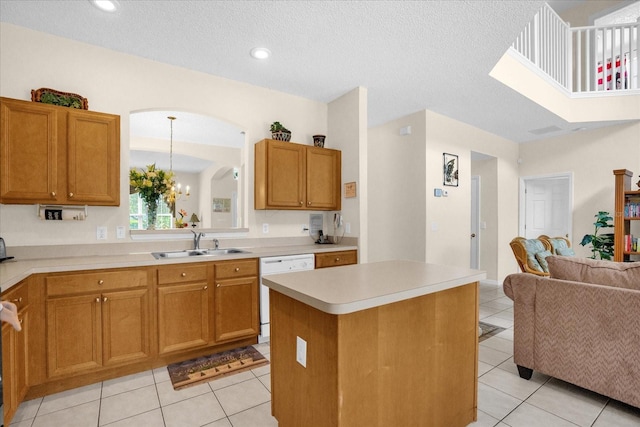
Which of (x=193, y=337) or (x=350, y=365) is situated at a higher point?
(x=350, y=365)

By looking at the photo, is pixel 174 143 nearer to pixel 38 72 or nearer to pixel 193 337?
pixel 38 72

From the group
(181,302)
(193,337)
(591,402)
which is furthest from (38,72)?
(591,402)

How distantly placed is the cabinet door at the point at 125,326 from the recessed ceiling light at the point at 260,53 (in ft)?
7.58

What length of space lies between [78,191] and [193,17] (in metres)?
1.69

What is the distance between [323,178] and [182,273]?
6.46 ft

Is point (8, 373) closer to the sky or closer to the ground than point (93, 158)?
closer to the ground

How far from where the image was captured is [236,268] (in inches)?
115

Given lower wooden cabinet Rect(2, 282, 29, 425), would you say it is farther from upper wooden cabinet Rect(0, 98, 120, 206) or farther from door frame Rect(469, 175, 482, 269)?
door frame Rect(469, 175, 482, 269)

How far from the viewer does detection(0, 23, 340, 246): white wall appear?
2.52 metres

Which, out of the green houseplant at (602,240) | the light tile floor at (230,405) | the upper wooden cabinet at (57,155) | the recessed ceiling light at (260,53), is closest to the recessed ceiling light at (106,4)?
the upper wooden cabinet at (57,155)

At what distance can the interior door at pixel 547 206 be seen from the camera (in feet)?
18.2

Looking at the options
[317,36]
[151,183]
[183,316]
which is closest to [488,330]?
[183,316]

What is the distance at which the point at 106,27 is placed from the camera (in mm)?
2551

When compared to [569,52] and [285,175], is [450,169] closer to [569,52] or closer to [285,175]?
[569,52]
